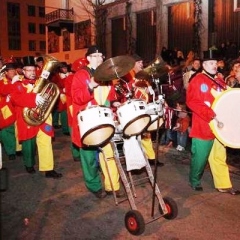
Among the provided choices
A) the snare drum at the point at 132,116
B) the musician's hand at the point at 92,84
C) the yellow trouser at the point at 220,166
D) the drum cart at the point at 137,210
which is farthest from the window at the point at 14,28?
the snare drum at the point at 132,116

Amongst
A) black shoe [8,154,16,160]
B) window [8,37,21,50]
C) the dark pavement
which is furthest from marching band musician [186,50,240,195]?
window [8,37,21,50]

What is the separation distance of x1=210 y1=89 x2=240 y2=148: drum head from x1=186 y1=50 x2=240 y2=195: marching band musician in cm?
14

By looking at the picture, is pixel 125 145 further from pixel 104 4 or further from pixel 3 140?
pixel 104 4

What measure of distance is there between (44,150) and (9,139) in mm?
2041

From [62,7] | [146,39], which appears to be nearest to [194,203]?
[146,39]

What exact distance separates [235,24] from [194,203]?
12136 millimetres

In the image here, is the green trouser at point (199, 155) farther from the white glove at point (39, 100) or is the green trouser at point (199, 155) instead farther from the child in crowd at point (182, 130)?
the child in crowd at point (182, 130)

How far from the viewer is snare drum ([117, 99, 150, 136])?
444cm

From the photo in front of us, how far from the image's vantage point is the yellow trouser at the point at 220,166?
586cm

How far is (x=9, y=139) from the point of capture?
8.45 m

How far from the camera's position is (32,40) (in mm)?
64688

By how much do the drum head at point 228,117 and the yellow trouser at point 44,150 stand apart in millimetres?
2929

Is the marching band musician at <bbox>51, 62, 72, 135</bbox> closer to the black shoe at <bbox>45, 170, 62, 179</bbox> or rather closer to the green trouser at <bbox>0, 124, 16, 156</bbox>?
the green trouser at <bbox>0, 124, 16, 156</bbox>

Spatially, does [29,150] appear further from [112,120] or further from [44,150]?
[112,120]
